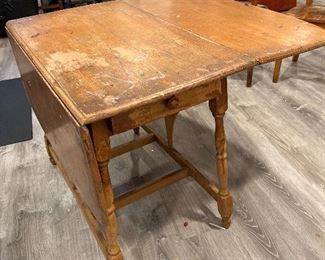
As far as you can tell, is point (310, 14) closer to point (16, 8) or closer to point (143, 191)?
point (143, 191)

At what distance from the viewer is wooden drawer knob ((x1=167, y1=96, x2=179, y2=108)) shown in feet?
2.89

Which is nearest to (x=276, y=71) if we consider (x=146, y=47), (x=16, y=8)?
(x=146, y=47)

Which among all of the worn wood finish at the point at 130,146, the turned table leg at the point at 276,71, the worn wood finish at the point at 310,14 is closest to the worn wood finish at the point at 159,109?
the worn wood finish at the point at 130,146

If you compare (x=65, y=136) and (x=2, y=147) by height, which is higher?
(x=65, y=136)

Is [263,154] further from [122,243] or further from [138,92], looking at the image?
[138,92]

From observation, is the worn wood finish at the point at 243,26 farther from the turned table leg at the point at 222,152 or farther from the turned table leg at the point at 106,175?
the turned table leg at the point at 106,175

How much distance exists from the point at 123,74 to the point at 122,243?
73 cm

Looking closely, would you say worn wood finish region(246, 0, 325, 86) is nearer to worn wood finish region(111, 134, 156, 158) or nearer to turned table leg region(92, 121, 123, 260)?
worn wood finish region(111, 134, 156, 158)

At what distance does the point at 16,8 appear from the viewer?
3.29 metres

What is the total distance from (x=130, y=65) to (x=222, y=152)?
0.47 m

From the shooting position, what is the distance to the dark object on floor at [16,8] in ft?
10.7

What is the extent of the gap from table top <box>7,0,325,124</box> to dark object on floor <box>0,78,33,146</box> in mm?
841

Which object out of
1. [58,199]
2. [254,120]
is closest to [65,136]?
[58,199]

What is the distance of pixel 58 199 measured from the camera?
1543 millimetres
